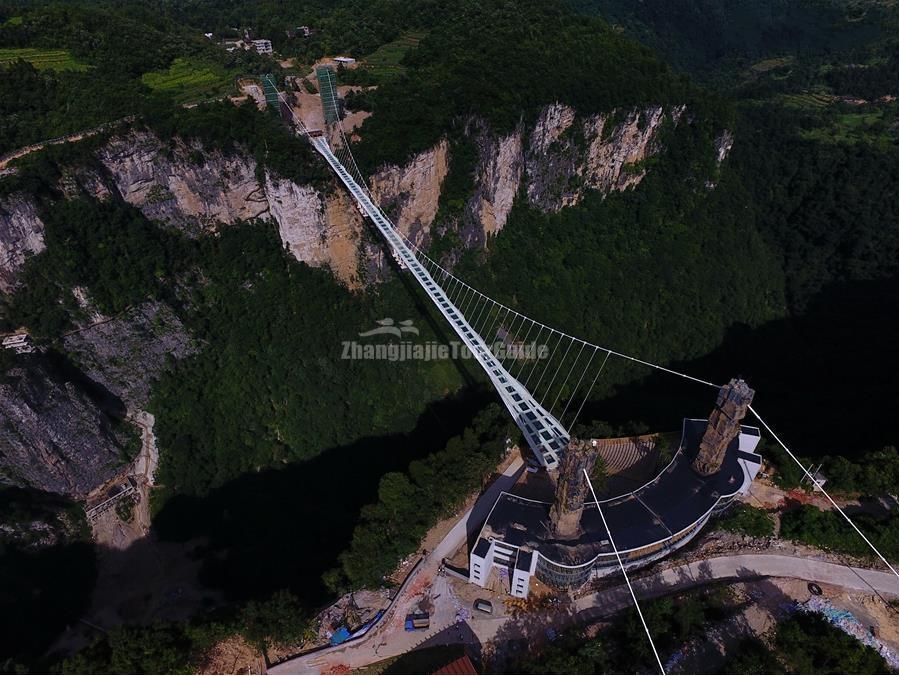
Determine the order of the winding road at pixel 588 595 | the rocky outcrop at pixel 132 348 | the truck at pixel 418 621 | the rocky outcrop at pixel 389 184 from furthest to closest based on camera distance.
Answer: the rocky outcrop at pixel 389 184, the rocky outcrop at pixel 132 348, the truck at pixel 418 621, the winding road at pixel 588 595

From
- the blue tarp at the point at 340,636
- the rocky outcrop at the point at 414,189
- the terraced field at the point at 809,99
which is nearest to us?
the blue tarp at the point at 340,636

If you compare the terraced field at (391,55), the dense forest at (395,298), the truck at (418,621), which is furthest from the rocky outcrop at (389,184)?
the truck at (418,621)

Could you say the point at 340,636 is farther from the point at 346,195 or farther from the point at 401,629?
A: the point at 346,195

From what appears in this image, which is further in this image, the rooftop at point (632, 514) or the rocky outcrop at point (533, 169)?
the rocky outcrop at point (533, 169)

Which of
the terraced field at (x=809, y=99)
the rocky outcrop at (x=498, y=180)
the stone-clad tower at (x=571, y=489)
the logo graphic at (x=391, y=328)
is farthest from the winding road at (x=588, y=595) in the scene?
the terraced field at (x=809, y=99)

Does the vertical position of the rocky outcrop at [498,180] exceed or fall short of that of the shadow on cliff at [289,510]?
it exceeds it

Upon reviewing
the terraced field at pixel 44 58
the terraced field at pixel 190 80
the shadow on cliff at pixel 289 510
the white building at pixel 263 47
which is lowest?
the shadow on cliff at pixel 289 510

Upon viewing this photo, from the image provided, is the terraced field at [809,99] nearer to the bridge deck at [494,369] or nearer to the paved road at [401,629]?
the bridge deck at [494,369]
